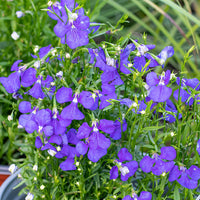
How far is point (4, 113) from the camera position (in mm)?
1315

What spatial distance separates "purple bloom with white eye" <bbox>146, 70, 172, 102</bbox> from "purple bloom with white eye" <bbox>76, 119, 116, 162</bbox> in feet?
0.45

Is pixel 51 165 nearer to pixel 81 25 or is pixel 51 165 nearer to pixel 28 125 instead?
pixel 28 125

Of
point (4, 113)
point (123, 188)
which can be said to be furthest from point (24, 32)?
point (123, 188)

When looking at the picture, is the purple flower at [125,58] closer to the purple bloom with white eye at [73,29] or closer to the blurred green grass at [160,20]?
the purple bloom with white eye at [73,29]

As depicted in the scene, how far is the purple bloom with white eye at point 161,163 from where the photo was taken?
0.74 meters

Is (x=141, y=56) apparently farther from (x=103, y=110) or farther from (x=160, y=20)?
(x=160, y=20)

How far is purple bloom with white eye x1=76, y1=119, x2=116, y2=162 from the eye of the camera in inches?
28.9

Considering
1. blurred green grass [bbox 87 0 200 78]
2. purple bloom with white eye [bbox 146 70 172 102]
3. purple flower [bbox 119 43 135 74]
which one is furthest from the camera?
blurred green grass [bbox 87 0 200 78]

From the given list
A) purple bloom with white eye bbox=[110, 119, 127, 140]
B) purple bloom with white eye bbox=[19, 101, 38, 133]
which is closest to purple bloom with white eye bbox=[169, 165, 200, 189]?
purple bloom with white eye bbox=[110, 119, 127, 140]

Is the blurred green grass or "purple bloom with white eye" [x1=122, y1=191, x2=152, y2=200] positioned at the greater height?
the blurred green grass

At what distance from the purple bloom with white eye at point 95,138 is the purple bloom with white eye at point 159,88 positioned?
0.45ft

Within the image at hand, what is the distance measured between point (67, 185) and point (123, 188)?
0.22 m

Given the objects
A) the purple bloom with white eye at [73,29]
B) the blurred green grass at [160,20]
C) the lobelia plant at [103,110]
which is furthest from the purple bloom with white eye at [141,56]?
the blurred green grass at [160,20]

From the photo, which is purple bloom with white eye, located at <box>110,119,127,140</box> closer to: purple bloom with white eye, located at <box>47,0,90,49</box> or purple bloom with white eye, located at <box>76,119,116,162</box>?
purple bloom with white eye, located at <box>76,119,116,162</box>
